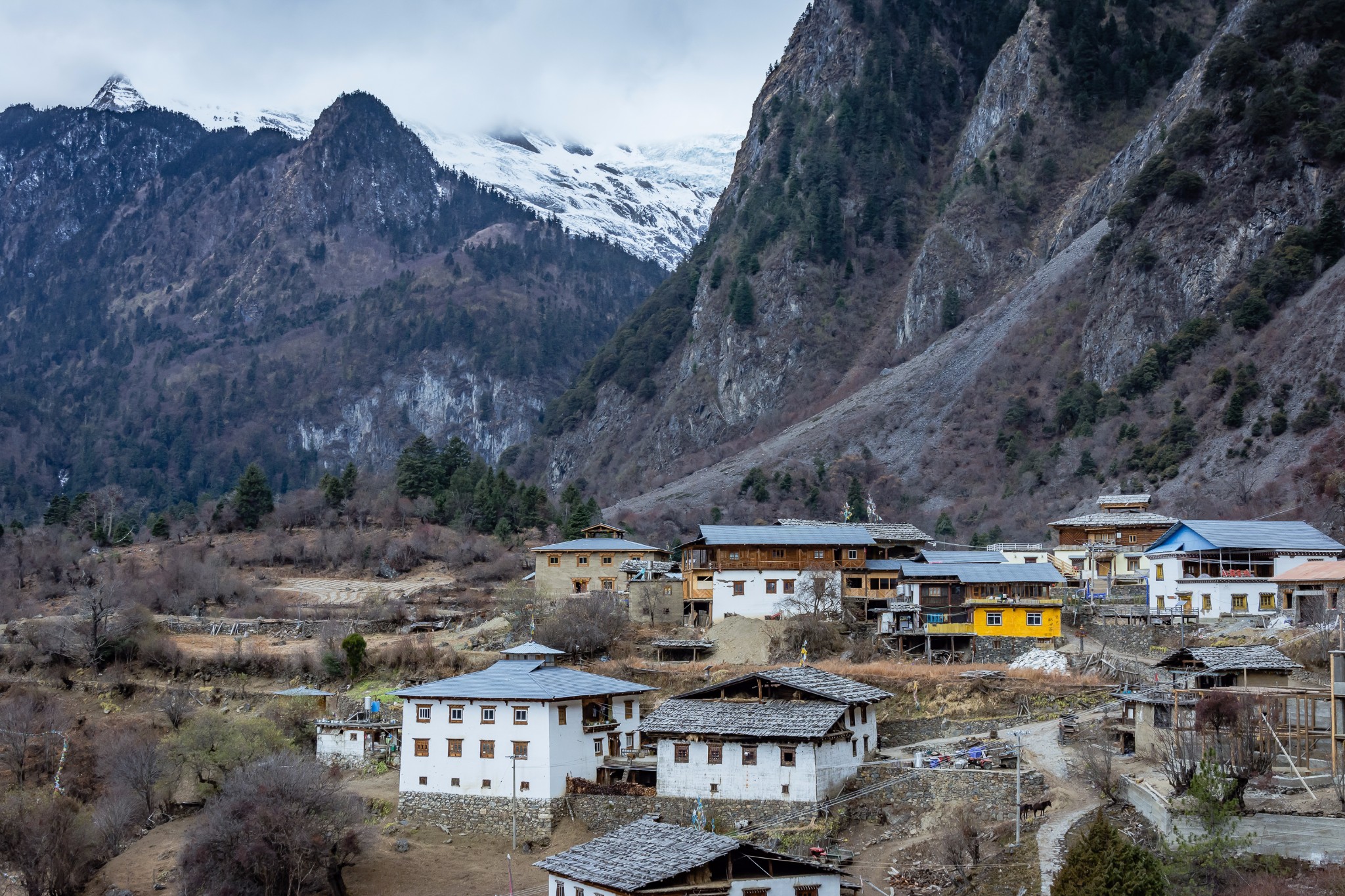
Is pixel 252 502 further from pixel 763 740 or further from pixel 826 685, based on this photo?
pixel 763 740

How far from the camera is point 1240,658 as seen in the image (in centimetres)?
4169

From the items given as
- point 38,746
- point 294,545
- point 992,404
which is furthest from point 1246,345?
point 38,746

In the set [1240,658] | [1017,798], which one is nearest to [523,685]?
[1017,798]

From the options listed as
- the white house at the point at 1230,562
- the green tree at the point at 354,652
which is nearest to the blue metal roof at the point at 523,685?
the green tree at the point at 354,652

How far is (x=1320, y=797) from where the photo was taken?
3375cm

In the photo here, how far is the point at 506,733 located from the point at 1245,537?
122 feet

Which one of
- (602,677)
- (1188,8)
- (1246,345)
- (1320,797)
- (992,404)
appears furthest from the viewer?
(1188,8)

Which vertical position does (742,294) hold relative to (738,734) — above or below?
above

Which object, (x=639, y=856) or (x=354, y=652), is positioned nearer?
(x=639, y=856)

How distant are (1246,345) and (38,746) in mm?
91875

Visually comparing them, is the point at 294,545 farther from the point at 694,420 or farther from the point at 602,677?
the point at 694,420

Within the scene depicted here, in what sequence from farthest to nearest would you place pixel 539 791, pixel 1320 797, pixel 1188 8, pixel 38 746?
pixel 1188 8 < pixel 38 746 < pixel 539 791 < pixel 1320 797

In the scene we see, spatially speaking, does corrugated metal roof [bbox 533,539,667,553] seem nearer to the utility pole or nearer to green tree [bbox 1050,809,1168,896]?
the utility pole

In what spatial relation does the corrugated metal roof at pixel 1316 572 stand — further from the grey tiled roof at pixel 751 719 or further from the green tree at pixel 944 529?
the green tree at pixel 944 529
